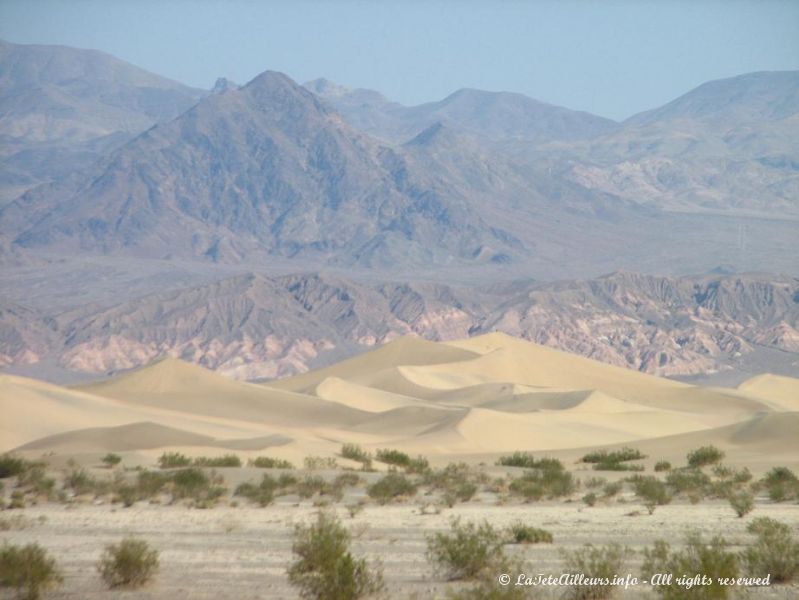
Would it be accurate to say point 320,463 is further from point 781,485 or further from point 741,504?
point 741,504

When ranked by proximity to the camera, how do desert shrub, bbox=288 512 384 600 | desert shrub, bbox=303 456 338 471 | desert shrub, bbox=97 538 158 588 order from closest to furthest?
desert shrub, bbox=288 512 384 600 < desert shrub, bbox=97 538 158 588 < desert shrub, bbox=303 456 338 471

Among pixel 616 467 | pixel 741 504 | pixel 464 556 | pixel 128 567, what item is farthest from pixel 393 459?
pixel 128 567

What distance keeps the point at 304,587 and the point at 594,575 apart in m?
3.13

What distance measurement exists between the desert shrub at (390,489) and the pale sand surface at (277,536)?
1203mm

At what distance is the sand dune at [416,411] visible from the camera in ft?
168

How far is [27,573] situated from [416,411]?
56472mm

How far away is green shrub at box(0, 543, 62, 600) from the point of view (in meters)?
15.6

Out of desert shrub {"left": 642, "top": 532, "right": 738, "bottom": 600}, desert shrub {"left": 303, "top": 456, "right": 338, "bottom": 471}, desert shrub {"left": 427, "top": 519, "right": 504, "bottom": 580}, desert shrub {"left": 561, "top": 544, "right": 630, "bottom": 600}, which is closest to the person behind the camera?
desert shrub {"left": 642, "top": 532, "right": 738, "bottom": 600}

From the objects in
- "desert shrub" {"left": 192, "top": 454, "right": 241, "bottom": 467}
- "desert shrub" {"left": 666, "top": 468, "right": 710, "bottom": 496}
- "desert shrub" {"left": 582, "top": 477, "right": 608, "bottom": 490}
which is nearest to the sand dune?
"desert shrub" {"left": 192, "top": 454, "right": 241, "bottom": 467}

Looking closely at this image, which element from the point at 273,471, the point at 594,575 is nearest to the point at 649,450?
the point at 273,471

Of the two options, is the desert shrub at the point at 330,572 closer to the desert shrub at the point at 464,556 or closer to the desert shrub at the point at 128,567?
the desert shrub at the point at 464,556

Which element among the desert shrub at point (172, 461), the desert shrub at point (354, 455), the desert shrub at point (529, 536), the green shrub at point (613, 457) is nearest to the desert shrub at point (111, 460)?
the desert shrub at point (172, 461)

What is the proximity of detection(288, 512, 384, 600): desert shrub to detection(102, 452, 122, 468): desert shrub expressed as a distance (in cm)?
2060

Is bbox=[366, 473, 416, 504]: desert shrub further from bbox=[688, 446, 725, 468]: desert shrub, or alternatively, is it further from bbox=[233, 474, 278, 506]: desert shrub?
bbox=[688, 446, 725, 468]: desert shrub
